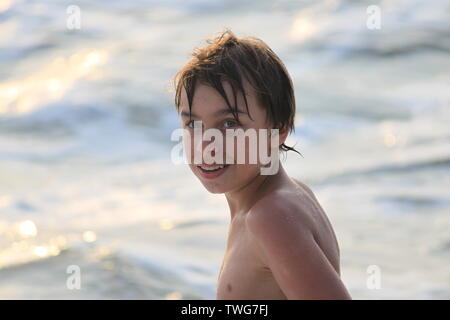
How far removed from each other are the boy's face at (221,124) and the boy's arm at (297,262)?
202 mm

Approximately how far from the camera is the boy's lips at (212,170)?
1925 millimetres

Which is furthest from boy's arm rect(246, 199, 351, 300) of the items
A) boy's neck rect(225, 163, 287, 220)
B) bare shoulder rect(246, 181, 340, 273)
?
boy's neck rect(225, 163, 287, 220)

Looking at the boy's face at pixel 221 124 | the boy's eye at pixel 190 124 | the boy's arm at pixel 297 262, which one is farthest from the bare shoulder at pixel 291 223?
the boy's eye at pixel 190 124

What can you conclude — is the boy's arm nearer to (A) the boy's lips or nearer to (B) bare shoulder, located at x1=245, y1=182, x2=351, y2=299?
(B) bare shoulder, located at x1=245, y1=182, x2=351, y2=299

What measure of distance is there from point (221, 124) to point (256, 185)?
0.56ft

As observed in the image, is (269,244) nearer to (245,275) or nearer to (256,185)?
(245,275)

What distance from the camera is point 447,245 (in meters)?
4.30

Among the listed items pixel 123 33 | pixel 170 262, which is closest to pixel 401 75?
pixel 123 33

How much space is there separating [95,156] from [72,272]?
1.75 m

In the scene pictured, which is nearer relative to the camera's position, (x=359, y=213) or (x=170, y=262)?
(x=170, y=262)

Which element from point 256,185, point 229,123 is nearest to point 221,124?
point 229,123

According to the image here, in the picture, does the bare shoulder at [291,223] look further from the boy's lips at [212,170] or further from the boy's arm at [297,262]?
the boy's lips at [212,170]

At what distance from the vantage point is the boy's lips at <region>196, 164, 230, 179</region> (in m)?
1.92
